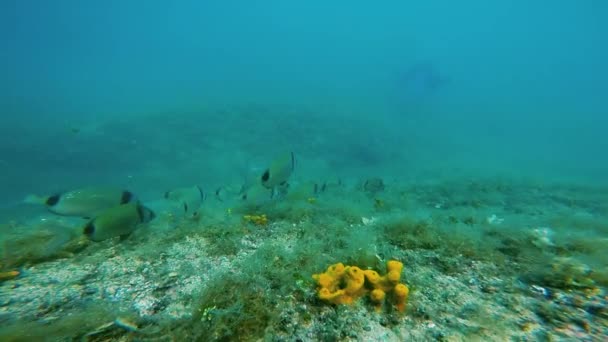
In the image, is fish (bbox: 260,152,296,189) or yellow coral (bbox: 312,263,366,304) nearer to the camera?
yellow coral (bbox: 312,263,366,304)

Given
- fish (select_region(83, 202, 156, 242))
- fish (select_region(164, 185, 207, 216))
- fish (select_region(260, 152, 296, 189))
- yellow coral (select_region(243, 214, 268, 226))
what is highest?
fish (select_region(260, 152, 296, 189))

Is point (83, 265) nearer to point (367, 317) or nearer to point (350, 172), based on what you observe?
point (367, 317)

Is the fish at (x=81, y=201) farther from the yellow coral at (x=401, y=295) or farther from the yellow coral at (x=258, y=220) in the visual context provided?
the yellow coral at (x=401, y=295)

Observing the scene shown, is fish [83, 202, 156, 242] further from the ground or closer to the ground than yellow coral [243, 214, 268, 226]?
further from the ground

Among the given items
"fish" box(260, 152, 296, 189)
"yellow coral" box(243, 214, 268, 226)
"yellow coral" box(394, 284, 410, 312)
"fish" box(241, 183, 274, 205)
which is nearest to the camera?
"yellow coral" box(394, 284, 410, 312)

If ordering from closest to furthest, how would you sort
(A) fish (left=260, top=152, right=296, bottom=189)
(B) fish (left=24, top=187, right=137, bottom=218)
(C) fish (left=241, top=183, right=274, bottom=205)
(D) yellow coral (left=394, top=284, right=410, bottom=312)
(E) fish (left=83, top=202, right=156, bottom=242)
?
Answer: (D) yellow coral (left=394, top=284, right=410, bottom=312) < (E) fish (left=83, top=202, right=156, bottom=242) < (B) fish (left=24, top=187, right=137, bottom=218) < (A) fish (left=260, top=152, right=296, bottom=189) < (C) fish (left=241, top=183, right=274, bottom=205)

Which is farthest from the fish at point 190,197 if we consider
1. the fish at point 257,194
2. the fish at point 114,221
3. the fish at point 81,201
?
the fish at point 114,221

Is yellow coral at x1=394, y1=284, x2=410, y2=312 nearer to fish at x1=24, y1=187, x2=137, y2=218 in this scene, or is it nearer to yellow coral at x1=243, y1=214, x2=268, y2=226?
yellow coral at x1=243, y1=214, x2=268, y2=226

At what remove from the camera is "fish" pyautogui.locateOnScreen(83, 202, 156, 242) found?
10.7 feet

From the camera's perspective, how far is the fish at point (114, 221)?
128 inches

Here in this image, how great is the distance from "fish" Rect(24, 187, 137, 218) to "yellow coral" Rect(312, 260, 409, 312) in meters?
2.85

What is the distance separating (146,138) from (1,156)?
7.38 m

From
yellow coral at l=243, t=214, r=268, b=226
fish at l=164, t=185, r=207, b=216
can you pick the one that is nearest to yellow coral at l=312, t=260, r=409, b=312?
yellow coral at l=243, t=214, r=268, b=226

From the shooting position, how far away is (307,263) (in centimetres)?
333
